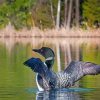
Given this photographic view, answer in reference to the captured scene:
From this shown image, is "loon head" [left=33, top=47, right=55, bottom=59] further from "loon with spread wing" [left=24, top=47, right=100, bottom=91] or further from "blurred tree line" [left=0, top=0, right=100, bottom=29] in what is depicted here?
"blurred tree line" [left=0, top=0, right=100, bottom=29]

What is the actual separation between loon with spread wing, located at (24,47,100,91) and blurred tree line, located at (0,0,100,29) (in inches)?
1628

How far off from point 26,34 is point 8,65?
30395mm

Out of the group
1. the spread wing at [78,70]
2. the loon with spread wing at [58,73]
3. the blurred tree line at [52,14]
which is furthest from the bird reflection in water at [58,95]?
the blurred tree line at [52,14]

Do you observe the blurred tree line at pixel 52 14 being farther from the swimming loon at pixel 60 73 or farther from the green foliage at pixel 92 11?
the swimming loon at pixel 60 73

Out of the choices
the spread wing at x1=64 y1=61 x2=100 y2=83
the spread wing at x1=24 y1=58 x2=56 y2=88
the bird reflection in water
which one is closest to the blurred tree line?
the spread wing at x1=64 y1=61 x2=100 y2=83

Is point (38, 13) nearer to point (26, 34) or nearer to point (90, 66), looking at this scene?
point (26, 34)

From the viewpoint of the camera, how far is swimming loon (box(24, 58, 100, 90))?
48.9 ft

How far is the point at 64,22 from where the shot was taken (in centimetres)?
5988

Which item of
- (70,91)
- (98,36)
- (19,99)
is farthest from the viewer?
(98,36)

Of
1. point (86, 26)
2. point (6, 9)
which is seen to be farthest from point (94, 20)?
point (6, 9)

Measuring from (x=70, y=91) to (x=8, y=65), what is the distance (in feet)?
26.9

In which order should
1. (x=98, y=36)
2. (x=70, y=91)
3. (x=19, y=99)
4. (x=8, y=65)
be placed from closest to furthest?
(x=19, y=99), (x=70, y=91), (x=8, y=65), (x=98, y=36)

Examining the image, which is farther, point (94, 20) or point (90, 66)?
point (94, 20)

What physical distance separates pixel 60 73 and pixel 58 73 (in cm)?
5
